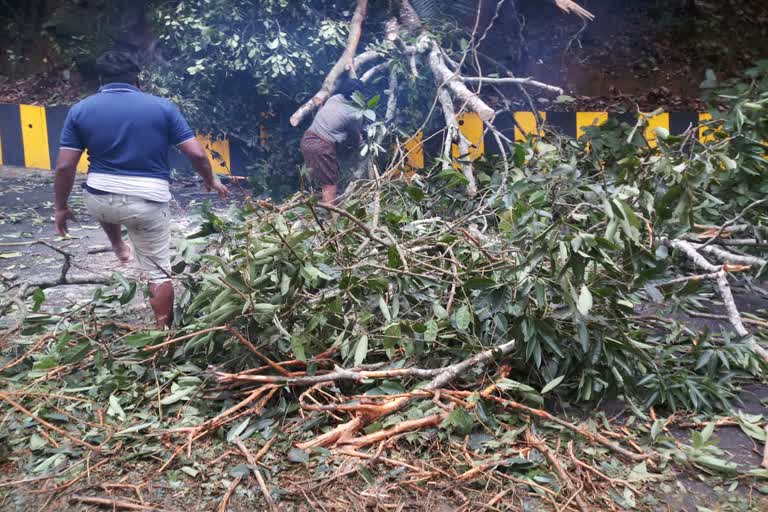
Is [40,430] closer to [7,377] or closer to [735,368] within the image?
[7,377]

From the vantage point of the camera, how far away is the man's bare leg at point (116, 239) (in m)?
3.96

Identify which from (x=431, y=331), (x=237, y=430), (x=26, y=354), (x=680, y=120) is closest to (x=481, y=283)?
(x=431, y=331)

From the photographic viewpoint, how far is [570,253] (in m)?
2.66

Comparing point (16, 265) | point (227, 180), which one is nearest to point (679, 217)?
point (16, 265)

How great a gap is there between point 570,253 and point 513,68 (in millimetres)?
5551

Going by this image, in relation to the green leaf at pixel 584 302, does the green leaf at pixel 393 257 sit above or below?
below

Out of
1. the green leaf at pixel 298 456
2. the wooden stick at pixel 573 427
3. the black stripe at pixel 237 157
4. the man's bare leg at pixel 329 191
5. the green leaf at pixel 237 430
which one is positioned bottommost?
the black stripe at pixel 237 157

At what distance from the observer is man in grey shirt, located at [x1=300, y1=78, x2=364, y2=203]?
19.3 feet

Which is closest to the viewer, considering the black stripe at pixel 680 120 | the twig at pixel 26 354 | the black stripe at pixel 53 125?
the twig at pixel 26 354

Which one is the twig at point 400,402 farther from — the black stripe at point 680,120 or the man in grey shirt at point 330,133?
the black stripe at point 680,120

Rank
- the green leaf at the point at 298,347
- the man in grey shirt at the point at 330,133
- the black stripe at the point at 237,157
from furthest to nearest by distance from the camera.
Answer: the black stripe at the point at 237,157 < the man in grey shirt at the point at 330,133 < the green leaf at the point at 298,347

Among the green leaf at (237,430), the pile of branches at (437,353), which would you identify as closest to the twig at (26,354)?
the pile of branches at (437,353)

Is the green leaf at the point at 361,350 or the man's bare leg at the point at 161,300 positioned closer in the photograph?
the green leaf at the point at 361,350

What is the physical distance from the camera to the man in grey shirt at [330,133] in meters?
5.88
